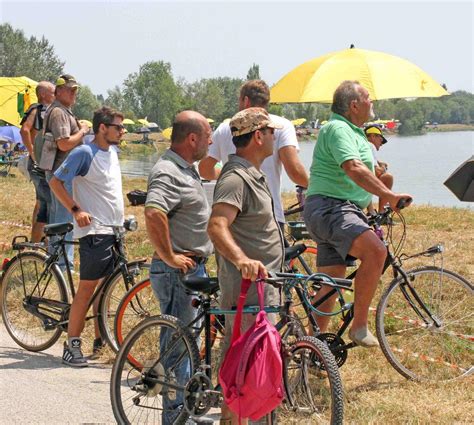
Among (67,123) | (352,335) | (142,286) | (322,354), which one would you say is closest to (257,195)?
(322,354)

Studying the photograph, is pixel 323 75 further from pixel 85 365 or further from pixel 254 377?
pixel 254 377

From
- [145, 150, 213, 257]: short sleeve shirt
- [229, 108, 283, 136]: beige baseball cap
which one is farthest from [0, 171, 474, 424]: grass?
[229, 108, 283, 136]: beige baseball cap

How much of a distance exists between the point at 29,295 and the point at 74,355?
0.81 m

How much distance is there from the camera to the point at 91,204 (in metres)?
6.89

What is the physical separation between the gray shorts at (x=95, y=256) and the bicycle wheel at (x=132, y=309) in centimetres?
41

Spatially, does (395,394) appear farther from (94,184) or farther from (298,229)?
(94,184)

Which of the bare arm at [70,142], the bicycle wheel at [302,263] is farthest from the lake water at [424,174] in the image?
the bicycle wheel at [302,263]

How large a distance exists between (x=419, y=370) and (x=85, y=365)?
7.70 feet

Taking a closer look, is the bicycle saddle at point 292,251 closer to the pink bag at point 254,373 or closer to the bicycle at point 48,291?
the pink bag at point 254,373

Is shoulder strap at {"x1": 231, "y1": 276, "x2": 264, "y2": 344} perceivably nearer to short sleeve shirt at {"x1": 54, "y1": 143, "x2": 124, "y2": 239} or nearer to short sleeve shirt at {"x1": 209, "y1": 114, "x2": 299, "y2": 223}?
short sleeve shirt at {"x1": 209, "y1": 114, "x2": 299, "y2": 223}

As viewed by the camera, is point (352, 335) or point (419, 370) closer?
point (352, 335)

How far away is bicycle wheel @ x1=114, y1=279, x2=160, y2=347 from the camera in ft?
21.1

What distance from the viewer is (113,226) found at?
688cm

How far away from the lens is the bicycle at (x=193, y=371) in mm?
4488
